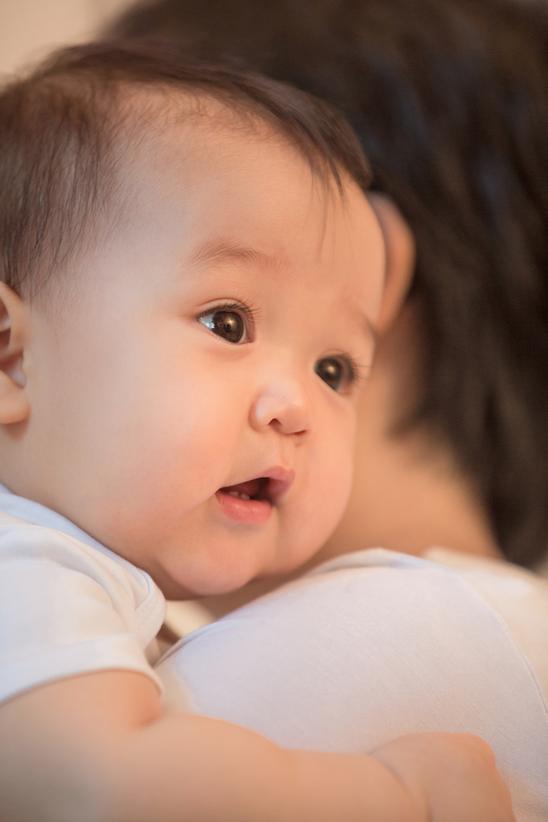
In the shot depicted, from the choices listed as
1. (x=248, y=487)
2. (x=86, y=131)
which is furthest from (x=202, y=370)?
(x=86, y=131)

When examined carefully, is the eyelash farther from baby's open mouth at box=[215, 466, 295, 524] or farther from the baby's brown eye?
baby's open mouth at box=[215, 466, 295, 524]

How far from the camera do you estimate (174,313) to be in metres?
0.81

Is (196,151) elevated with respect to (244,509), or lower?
elevated

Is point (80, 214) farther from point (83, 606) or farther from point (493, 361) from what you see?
point (493, 361)

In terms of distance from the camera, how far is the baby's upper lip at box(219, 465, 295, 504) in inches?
34.1

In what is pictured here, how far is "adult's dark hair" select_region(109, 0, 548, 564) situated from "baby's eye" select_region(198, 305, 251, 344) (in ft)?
1.37

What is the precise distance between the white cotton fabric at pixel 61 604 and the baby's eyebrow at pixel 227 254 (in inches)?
9.8

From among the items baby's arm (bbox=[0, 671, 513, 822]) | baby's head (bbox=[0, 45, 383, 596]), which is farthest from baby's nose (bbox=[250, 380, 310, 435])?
baby's arm (bbox=[0, 671, 513, 822])

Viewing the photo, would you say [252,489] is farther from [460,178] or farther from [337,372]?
[460,178]

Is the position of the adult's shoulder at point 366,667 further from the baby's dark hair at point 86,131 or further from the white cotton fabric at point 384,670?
the baby's dark hair at point 86,131

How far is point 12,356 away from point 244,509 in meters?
0.24

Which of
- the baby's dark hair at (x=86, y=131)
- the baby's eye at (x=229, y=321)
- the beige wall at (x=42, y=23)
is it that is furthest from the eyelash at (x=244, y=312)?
the beige wall at (x=42, y=23)

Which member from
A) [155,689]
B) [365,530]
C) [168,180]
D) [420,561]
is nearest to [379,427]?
[365,530]

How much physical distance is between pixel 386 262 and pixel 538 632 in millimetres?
527
